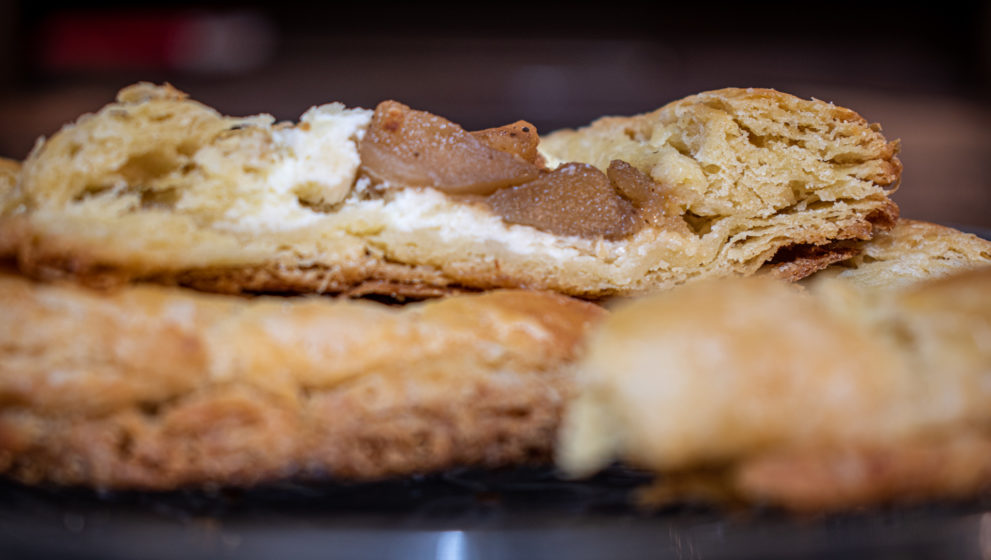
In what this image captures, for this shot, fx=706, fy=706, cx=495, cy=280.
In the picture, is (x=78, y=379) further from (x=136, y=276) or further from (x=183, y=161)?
(x=183, y=161)

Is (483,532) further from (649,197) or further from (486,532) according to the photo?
(649,197)

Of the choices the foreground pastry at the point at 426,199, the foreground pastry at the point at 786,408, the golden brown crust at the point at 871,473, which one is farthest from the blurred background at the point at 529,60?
the golden brown crust at the point at 871,473

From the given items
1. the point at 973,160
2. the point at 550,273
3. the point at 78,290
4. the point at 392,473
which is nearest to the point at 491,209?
the point at 550,273

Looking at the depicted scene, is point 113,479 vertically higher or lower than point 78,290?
lower

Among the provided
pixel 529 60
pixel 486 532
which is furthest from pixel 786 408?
pixel 529 60

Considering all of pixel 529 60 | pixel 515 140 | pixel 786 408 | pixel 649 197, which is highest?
pixel 529 60
